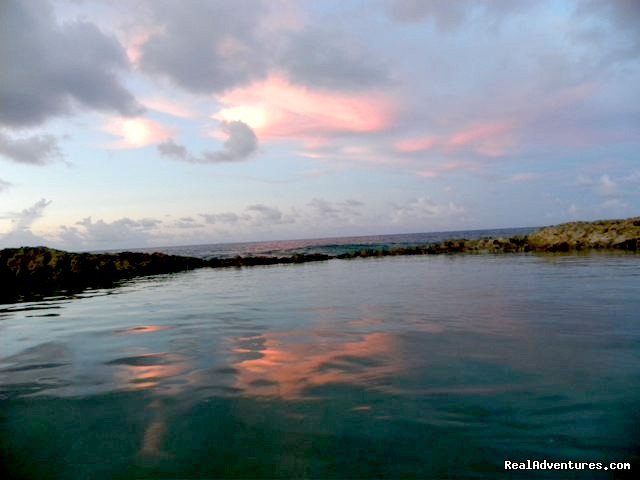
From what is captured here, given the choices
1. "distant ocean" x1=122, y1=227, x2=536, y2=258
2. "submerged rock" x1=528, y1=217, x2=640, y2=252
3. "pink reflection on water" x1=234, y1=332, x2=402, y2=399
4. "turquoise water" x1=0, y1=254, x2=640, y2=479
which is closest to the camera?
"turquoise water" x1=0, y1=254, x2=640, y2=479

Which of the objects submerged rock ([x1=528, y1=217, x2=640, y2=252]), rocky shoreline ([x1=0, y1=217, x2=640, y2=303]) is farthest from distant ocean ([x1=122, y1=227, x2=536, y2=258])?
submerged rock ([x1=528, y1=217, x2=640, y2=252])

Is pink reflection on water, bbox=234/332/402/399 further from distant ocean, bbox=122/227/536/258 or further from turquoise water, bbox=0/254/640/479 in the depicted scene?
distant ocean, bbox=122/227/536/258

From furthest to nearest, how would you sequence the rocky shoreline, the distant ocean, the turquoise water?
1. the distant ocean
2. the rocky shoreline
3. the turquoise water

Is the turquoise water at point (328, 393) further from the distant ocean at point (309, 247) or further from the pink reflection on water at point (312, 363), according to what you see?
the distant ocean at point (309, 247)

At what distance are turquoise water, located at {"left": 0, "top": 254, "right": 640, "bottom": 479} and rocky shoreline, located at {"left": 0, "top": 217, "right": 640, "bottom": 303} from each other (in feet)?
40.9

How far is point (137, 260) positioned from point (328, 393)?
28.4 metres

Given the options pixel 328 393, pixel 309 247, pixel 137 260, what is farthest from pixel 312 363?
pixel 309 247

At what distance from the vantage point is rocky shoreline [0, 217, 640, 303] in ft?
69.6

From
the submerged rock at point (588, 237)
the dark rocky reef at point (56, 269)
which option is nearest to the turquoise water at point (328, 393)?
the dark rocky reef at point (56, 269)

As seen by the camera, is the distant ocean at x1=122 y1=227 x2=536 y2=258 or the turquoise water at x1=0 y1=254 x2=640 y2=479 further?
the distant ocean at x1=122 y1=227 x2=536 y2=258

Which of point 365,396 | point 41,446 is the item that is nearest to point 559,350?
point 365,396

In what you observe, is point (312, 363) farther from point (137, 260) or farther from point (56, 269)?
point (137, 260)

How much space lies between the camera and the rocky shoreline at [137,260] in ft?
69.6

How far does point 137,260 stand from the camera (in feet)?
96.0
